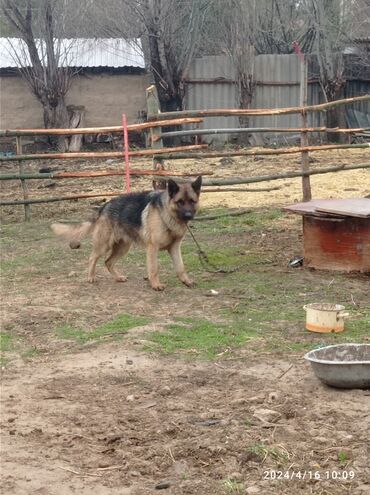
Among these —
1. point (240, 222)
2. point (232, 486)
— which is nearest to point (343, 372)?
point (232, 486)

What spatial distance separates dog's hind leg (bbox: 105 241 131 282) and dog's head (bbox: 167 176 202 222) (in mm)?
770

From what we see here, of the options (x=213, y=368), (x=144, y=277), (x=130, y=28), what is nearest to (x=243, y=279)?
(x=144, y=277)

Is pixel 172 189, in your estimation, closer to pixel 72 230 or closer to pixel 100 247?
pixel 100 247

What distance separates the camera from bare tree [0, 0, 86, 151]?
22641 mm

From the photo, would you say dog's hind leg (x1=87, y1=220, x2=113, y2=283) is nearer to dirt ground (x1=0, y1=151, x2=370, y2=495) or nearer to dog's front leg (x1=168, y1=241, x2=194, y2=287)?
dog's front leg (x1=168, y1=241, x2=194, y2=287)

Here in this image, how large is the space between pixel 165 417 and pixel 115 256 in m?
4.09

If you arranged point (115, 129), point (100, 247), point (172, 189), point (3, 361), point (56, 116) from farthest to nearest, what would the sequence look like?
point (56, 116)
point (115, 129)
point (100, 247)
point (172, 189)
point (3, 361)

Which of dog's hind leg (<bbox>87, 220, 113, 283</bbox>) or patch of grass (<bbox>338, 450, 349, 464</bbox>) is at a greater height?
dog's hind leg (<bbox>87, 220, 113, 283</bbox>)

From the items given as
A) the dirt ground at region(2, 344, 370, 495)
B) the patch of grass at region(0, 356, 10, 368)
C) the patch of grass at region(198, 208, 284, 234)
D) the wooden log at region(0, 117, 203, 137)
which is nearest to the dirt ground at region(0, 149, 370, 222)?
the patch of grass at region(198, 208, 284, 234)

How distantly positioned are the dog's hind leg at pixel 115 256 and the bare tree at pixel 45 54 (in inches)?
555

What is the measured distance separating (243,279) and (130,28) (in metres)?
17.6

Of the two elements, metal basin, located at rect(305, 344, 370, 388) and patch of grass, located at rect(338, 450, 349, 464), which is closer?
patch of grass, located at rect(338, 450, 349, 464)

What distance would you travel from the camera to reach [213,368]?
5.79 meters

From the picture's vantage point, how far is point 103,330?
22.2ft
